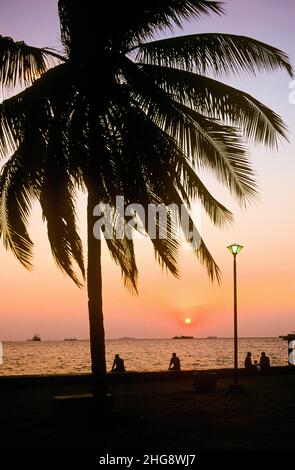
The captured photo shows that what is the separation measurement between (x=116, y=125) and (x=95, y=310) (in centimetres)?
405

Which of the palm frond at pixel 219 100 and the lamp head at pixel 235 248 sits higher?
the palm frond at pixel 219 100

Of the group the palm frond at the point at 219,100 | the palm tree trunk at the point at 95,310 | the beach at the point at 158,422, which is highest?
the palm frond at the point at 219,100

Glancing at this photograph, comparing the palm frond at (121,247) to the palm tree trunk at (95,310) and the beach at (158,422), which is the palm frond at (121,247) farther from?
the beach at (158,422)

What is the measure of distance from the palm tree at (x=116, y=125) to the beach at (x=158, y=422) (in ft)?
4.45

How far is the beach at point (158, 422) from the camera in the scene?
36.4ft

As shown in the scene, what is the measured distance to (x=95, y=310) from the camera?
41.1 ft

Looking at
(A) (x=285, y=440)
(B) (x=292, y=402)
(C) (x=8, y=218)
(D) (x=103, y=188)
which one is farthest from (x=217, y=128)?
(B) (x=292, y=402)

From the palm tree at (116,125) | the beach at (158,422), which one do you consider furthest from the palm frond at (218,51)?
the beach at (158,422)

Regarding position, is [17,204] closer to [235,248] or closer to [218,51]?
[218,51]

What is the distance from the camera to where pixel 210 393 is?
20.3m

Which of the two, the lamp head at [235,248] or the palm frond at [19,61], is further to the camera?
the lamp head at [235,248]

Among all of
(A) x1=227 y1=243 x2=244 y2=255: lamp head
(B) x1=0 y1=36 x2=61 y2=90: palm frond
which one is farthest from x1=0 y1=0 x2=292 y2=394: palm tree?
(A) x1=227 y1=243 x2=244 y2=255: lamp head

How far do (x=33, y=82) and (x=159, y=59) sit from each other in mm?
2925

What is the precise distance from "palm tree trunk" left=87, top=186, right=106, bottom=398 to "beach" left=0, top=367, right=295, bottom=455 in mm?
836
